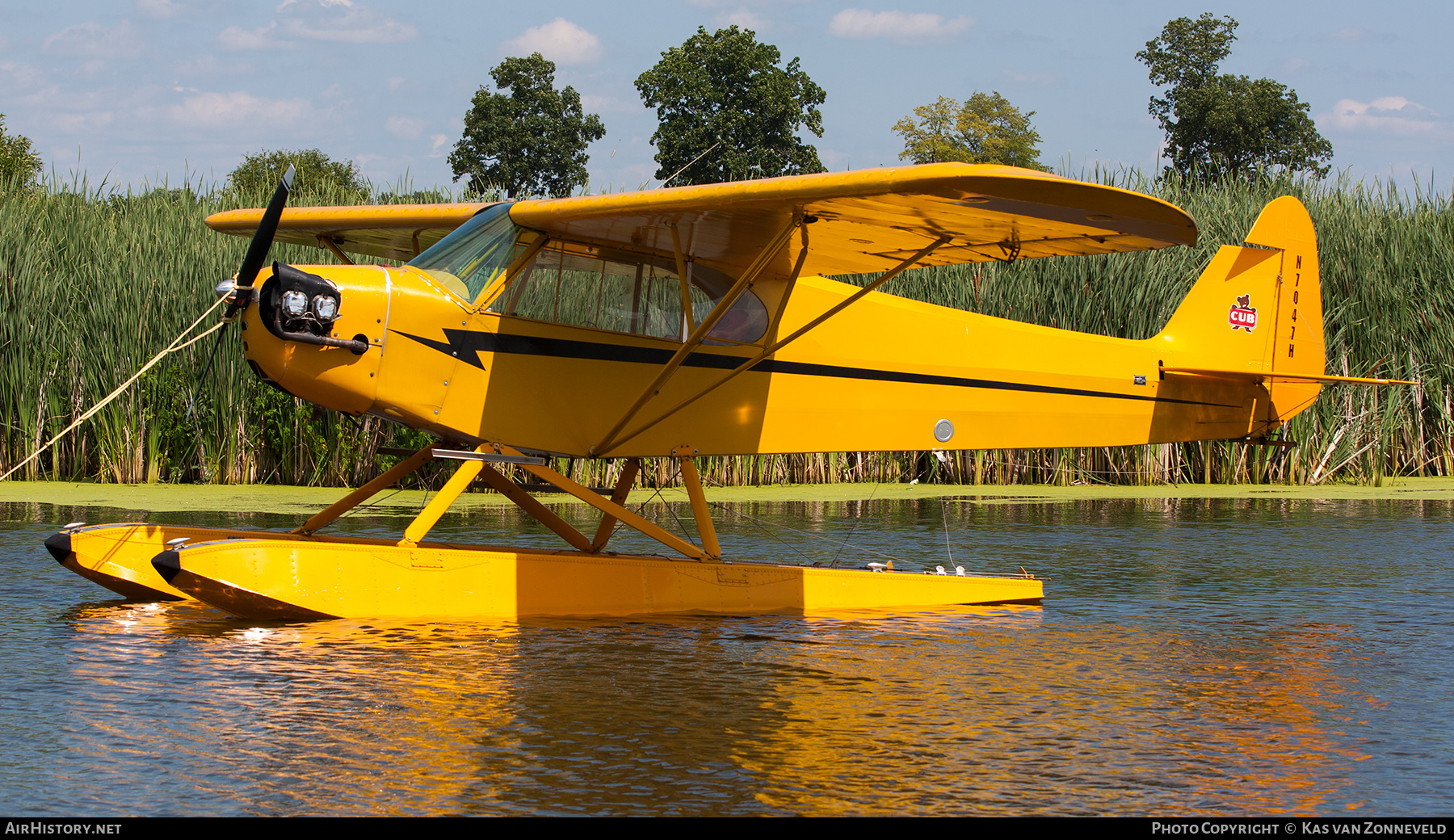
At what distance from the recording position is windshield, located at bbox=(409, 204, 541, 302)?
7.01 metres

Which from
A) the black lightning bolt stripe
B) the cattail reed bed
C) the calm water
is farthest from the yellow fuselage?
the cattail reed bed

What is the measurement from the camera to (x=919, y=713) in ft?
15.7

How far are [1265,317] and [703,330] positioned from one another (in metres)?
5.16

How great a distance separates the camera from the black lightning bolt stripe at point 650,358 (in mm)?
6887

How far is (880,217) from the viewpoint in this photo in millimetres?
6996

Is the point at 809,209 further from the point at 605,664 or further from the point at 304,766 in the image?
the point at 304,766

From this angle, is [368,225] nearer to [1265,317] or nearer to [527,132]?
[1265,317]

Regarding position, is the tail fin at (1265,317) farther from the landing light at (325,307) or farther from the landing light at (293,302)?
the landing light at (293,302)

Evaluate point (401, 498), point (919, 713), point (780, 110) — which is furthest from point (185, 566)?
point (780, 110)

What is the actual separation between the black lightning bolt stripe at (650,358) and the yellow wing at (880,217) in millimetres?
618

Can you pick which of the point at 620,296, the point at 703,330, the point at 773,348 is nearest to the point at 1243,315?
the point at 773,348

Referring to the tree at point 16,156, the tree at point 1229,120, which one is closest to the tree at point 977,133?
the tree at point 1229,120

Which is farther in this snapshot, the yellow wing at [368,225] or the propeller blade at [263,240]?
the yellow wing at [368,225]

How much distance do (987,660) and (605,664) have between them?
173cm
